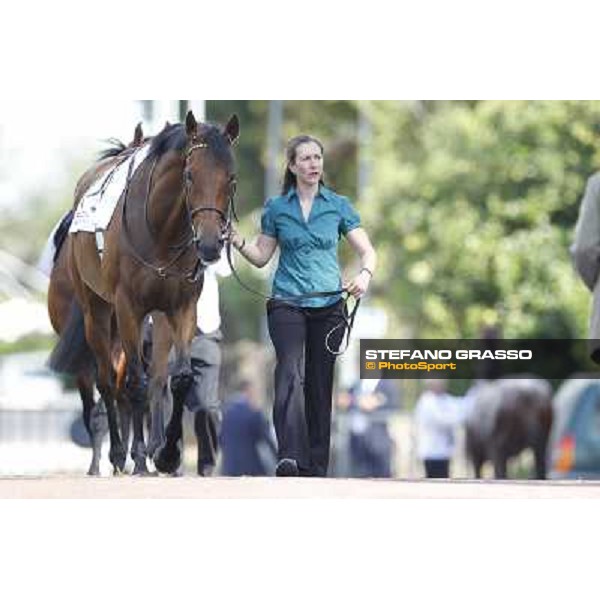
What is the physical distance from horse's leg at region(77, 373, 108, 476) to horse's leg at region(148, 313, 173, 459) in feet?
4.22

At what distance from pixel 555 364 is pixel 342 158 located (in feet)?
44.4

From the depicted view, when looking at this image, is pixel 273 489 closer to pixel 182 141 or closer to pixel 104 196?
pixel 182 141

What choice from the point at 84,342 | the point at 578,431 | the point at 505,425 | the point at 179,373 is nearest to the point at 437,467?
the point at 578,431

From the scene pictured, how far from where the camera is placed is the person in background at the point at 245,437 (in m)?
26.6

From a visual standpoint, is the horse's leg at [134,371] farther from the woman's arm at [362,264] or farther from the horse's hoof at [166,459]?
the woman's arm at [362,264]

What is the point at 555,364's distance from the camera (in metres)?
33.8

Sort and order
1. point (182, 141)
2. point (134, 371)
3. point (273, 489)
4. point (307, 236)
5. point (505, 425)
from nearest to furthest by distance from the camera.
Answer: point (273, 489)
point (307, 236)
point (182, 141)
point (134, 371)
point (505, 425)

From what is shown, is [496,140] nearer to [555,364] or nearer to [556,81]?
[555,364]

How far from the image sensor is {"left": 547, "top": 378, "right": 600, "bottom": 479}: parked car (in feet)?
89.6

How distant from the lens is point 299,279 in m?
15.2

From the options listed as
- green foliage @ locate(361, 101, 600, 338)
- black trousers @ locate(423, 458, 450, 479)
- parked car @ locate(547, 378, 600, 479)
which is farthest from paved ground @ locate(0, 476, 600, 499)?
green foliage @ locate(361, 101, 600, 338)

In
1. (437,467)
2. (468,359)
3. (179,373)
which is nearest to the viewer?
(179,373)

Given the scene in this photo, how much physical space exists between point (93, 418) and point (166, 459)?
1663mm

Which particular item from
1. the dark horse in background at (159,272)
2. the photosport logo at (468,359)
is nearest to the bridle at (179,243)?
the dark horse in background at (159,272)
